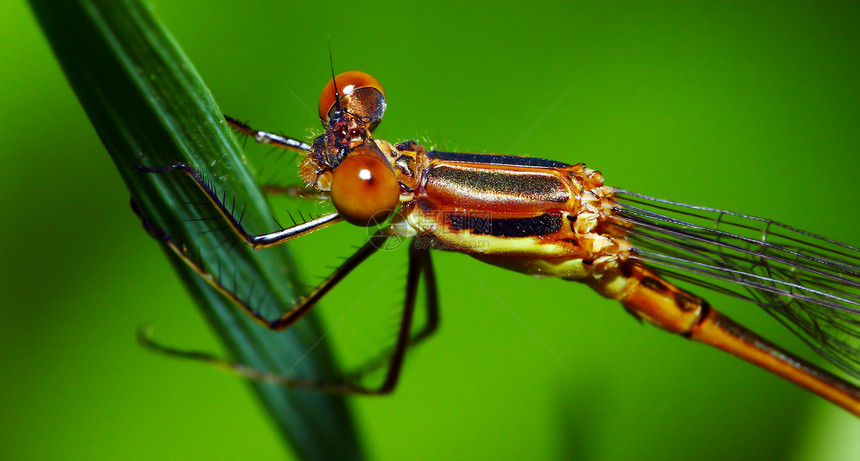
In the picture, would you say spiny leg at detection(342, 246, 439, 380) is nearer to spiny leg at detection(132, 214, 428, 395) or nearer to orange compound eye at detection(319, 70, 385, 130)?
spiny leg at detection(132, 214, 428, 395)

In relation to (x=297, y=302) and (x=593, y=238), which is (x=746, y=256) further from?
(x=297, y=302)

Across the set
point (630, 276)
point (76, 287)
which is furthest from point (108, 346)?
point (630, 276)

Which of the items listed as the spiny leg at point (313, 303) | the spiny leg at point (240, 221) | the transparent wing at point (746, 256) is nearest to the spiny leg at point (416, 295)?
the spiny leg at point (313, 303)

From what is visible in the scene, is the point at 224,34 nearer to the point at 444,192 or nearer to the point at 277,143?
the point at 277,143

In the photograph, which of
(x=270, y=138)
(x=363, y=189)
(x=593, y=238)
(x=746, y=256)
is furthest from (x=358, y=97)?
(x=746, y=256)

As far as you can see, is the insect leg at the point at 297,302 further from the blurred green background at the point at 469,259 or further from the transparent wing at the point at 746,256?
the transparent wing at the point at 746,256

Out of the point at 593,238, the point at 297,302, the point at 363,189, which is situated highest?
the point at 593,238
